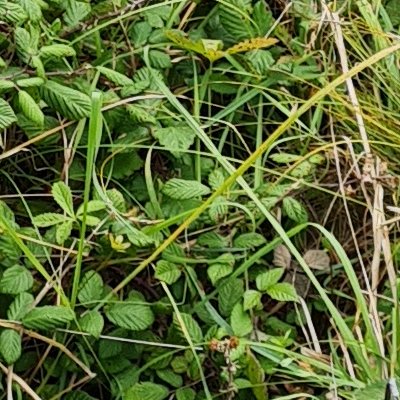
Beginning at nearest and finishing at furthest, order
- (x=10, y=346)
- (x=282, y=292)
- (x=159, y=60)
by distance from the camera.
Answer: (x=10, y=346), (x=282, y=292), (x=159, y=60)

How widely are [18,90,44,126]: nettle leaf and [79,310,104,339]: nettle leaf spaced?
0.26 meters

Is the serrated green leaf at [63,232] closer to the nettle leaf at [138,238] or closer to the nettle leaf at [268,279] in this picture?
the nettle leaf at [138,238]

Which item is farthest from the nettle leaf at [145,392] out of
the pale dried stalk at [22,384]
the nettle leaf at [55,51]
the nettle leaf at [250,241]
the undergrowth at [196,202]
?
the nettle leaf at [55,51]

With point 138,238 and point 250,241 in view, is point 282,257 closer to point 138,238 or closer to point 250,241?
point 250,241

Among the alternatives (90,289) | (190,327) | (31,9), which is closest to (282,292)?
(190,327)

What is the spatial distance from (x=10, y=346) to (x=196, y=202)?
1.08 feet

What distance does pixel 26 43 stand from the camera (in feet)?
4.15

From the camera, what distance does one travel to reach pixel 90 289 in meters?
1.25

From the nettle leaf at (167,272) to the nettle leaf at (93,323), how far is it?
0.10 m

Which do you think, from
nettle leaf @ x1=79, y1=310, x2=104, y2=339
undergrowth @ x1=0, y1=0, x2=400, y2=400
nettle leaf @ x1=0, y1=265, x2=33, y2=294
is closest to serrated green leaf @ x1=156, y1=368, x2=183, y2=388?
undergrowth @ x1=0, y1=0, x2=400, y2=400

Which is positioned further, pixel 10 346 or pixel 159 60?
pixel 159 60

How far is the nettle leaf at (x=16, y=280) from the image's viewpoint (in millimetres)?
1203

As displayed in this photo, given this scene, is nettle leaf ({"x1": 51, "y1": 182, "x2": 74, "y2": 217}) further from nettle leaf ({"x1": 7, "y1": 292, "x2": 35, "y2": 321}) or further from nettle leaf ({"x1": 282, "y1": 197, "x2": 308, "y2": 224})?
nettle leaf ({"x1": 282, "y1": 197, "x2": 308, "y2": 224})

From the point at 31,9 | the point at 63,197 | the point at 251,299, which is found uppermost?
A: the point at 31,9
